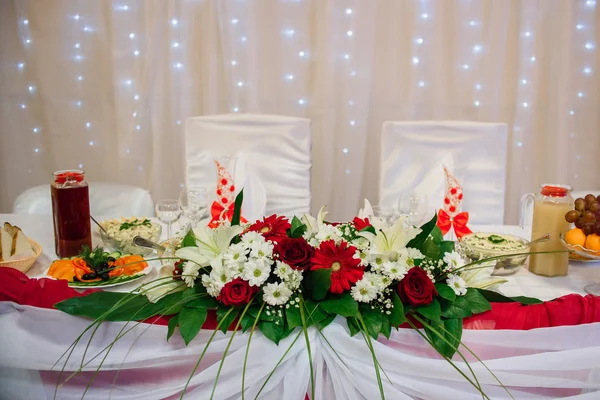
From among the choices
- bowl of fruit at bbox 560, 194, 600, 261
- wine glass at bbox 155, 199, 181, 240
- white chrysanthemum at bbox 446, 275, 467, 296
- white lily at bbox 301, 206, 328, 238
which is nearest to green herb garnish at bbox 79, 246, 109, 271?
wine glass at bbox 155, 199, 181, 240

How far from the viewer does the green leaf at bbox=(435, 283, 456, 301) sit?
842 millimetres

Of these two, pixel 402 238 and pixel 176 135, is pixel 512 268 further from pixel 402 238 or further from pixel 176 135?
pixel 176 135

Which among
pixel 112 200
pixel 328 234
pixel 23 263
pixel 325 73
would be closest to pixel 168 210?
pixel 23 263

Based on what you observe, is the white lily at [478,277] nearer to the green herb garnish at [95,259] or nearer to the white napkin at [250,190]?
the green herb garnish at [95,259]

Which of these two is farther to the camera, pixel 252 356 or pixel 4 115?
pixel 4 115

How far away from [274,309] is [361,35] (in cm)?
253

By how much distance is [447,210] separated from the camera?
189 centimetres

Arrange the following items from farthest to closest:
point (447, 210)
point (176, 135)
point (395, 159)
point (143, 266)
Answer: point (176, 135), point (395, 159), point (447, 210), point (143, 266)

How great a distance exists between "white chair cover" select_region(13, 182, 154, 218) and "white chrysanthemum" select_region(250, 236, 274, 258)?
153cm

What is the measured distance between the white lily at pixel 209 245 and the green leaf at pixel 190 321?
8 centimetres

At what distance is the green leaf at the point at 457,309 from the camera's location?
32.3 inches

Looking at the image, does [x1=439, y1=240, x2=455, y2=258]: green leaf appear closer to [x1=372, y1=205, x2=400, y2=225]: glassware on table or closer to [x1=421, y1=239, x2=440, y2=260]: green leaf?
[x1=421, y1=239, x2=440, y2=260]: green leaf

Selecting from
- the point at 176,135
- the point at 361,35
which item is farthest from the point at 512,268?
the point at 176,135

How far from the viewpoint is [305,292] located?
0.87m
